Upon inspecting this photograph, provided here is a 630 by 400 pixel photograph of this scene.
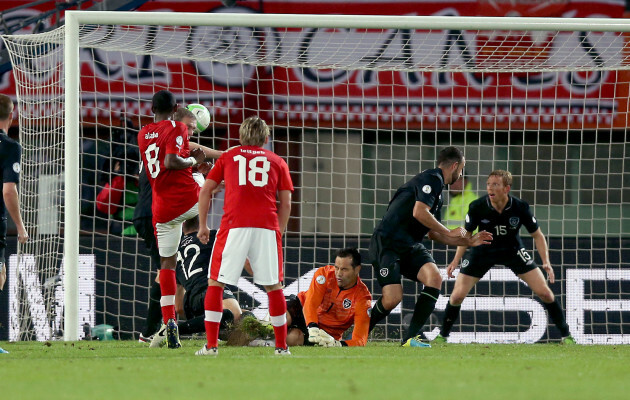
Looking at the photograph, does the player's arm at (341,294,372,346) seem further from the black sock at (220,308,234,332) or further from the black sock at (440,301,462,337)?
the black sock at (440,301,462,337)

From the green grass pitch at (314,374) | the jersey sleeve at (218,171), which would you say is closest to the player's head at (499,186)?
the green grass pitch at (314,374)

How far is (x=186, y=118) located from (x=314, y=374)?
3.40 m

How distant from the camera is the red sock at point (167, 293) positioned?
8062 millimetres

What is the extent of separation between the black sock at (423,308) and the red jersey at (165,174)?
229 centimetres

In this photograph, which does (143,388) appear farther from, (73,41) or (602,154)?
(602,154)

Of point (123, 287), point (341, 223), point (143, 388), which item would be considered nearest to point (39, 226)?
point (123, 287)

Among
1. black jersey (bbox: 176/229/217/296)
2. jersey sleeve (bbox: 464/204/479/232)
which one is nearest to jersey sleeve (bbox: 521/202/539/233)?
jersey sleeve (bbox: 464/204/479/232)

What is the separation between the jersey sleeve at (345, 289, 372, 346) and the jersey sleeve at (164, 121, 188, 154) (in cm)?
216

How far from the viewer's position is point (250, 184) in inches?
284

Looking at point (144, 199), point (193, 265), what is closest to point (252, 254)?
point (193, 265)

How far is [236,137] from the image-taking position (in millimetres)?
13281

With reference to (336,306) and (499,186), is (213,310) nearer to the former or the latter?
(336,306)

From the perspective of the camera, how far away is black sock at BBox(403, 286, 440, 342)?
30.0 feet

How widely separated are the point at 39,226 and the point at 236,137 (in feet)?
10.6
